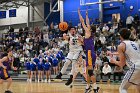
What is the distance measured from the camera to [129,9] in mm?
26609

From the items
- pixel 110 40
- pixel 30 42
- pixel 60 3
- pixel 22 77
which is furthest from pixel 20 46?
pixel 110 40

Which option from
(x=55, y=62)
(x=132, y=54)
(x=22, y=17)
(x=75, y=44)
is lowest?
(x=55, y=62)

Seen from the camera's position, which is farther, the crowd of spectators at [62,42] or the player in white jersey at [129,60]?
the crowd of spectators at [62,42]

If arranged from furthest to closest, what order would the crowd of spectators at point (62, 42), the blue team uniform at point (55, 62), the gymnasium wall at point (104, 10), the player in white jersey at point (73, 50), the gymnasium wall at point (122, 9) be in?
1. the gymnasium wall at point (104, 10)
2. the gymnasium wall at point (122, 9)
3. the blue team uniform at point (55, 62)
4. the crowd of spectators at point (62, 42)
5. the player in white jersey at point (73, 50)

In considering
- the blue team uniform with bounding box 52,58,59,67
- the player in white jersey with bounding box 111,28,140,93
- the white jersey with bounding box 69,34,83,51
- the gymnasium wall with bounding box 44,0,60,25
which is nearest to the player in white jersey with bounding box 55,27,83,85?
the white jersey with bounding box 69,34,83,51

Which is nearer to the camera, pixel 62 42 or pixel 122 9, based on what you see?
pixel 62 42

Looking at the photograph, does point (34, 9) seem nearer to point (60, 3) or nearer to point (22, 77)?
point (60, 3)

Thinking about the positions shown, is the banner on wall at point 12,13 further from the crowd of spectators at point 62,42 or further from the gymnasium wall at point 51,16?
the gymnasium wall at point 51,16

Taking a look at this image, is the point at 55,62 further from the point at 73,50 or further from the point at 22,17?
the point at 22,17

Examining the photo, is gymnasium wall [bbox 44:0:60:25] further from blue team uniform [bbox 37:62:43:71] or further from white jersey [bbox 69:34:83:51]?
white jersey [bbox 69:34:83:51]

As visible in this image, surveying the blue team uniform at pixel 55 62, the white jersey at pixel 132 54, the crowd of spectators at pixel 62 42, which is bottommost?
the blue team uniform at pixel 55 62

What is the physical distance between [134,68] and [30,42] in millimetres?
20505

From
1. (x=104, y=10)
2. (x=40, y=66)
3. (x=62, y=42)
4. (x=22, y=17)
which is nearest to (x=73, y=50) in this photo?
(x=40, y=66)

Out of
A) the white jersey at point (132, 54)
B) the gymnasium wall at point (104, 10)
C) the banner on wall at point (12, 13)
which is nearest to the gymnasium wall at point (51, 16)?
the gymnasium wall at point (104, 10)
